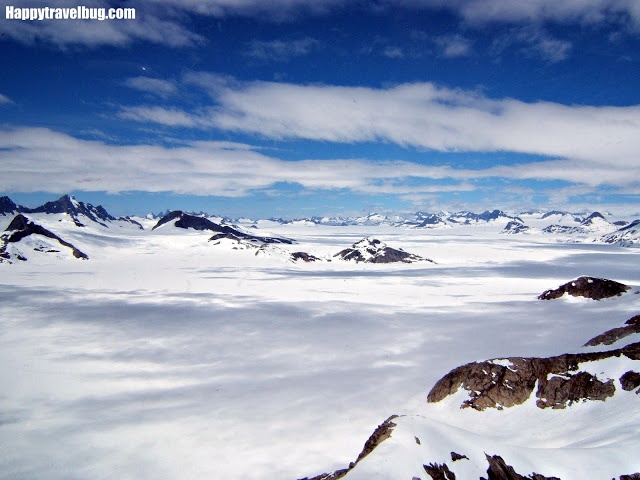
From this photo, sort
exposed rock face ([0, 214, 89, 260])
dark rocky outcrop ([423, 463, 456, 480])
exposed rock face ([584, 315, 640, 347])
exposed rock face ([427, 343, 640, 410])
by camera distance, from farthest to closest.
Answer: exposed rock face ([0, 214, 89, 260]) < exposed rock face ([584, 315, 640, 347]) < exposed rock face ([427, 343, 640, 410]) < dark rocky outcrop ([423, 463, 456, 480])

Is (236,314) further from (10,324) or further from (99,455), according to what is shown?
(99,455)

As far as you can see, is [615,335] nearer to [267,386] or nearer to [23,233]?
[267,386]

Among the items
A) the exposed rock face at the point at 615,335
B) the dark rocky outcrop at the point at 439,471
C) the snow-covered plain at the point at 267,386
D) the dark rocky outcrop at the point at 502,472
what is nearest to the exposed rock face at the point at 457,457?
the snow-covered plain at the point at 267,386

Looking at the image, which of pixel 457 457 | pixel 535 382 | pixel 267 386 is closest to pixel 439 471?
pixel 457 457

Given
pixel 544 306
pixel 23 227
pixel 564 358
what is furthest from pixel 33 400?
pixel 23 227

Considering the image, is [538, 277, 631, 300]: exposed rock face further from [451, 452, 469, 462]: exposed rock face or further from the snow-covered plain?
[451, 452, 469, 462]: exposed rock face

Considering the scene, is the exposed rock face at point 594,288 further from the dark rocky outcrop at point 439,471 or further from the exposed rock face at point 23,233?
the exposed rock face at point 23,233

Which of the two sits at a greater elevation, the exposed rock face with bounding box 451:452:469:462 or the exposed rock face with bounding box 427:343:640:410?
the exposed rock face with bounding box 451:452:469:462

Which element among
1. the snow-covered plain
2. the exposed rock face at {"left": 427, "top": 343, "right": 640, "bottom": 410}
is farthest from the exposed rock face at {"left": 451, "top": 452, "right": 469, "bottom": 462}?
the exposed rock face at {"left": 427, "top": 343, "right": 640, "bottom": 410}
